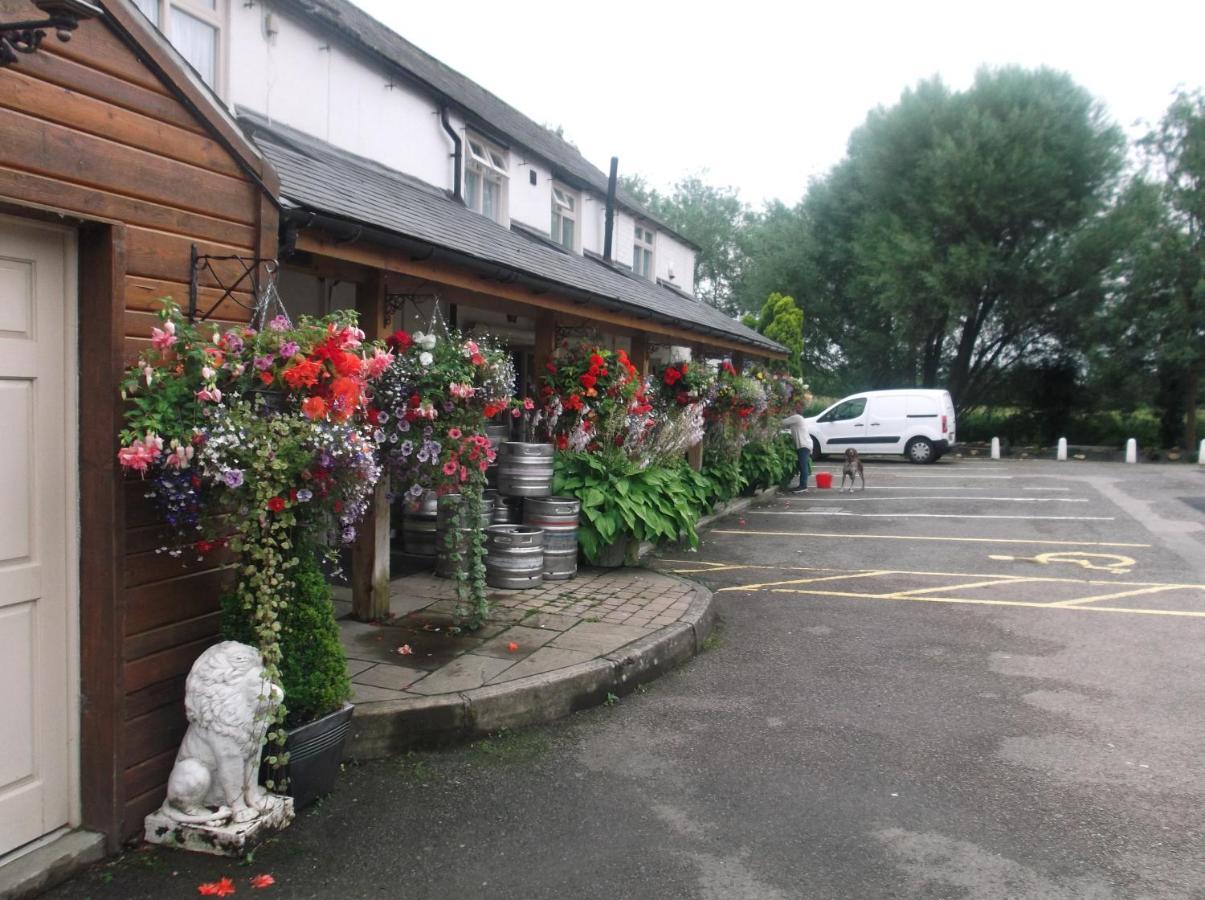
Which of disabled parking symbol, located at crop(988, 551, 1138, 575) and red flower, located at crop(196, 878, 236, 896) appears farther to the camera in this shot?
disabled parking symbol, located at crop(988, 551, 1138, 575)

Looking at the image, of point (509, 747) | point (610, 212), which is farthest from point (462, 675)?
point (610, 212)

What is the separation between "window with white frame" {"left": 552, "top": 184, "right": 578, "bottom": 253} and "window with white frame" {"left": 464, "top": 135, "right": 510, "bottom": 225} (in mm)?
2271

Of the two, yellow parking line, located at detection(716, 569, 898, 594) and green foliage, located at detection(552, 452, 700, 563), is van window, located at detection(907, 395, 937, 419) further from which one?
green foliage, located at detection(552, 452, 700, 563)

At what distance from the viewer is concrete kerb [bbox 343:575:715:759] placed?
4.29 meters

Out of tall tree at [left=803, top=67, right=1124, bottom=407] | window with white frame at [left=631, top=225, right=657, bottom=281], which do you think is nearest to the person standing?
window with white frame at [left=631, top=225, right=657, bottom=281]

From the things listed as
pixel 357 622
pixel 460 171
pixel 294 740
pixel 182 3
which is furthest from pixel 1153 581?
pixel 182 3

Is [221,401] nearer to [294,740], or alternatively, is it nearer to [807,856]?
[294,740]

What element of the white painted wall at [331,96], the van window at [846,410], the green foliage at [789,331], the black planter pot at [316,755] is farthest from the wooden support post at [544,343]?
the van window at [846,410]

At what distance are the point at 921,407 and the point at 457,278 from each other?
62.8 feet

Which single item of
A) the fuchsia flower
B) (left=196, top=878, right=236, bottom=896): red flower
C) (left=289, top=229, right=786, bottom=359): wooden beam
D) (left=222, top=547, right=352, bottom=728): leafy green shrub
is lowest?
(left=196, top=878, right=236, bottom=896): red flower

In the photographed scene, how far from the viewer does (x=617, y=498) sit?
8016mm

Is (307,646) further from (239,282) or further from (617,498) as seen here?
(617,498)

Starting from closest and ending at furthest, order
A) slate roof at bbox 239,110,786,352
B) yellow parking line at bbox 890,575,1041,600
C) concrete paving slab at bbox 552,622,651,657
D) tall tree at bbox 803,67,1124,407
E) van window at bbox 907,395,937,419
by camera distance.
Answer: concrete paving slab at bbox 552,622,651,657
slate roof at bbox 239,110,786,352
yellow parking line at bbox 890,575,1041,600
van window at bbox 907,395,937,419
tall tree at bbox 803,67,1124,407

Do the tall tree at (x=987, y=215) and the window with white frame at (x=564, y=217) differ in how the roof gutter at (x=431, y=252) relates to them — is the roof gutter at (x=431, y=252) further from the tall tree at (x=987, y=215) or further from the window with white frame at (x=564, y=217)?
the tall tree at (x=987, y=215)
